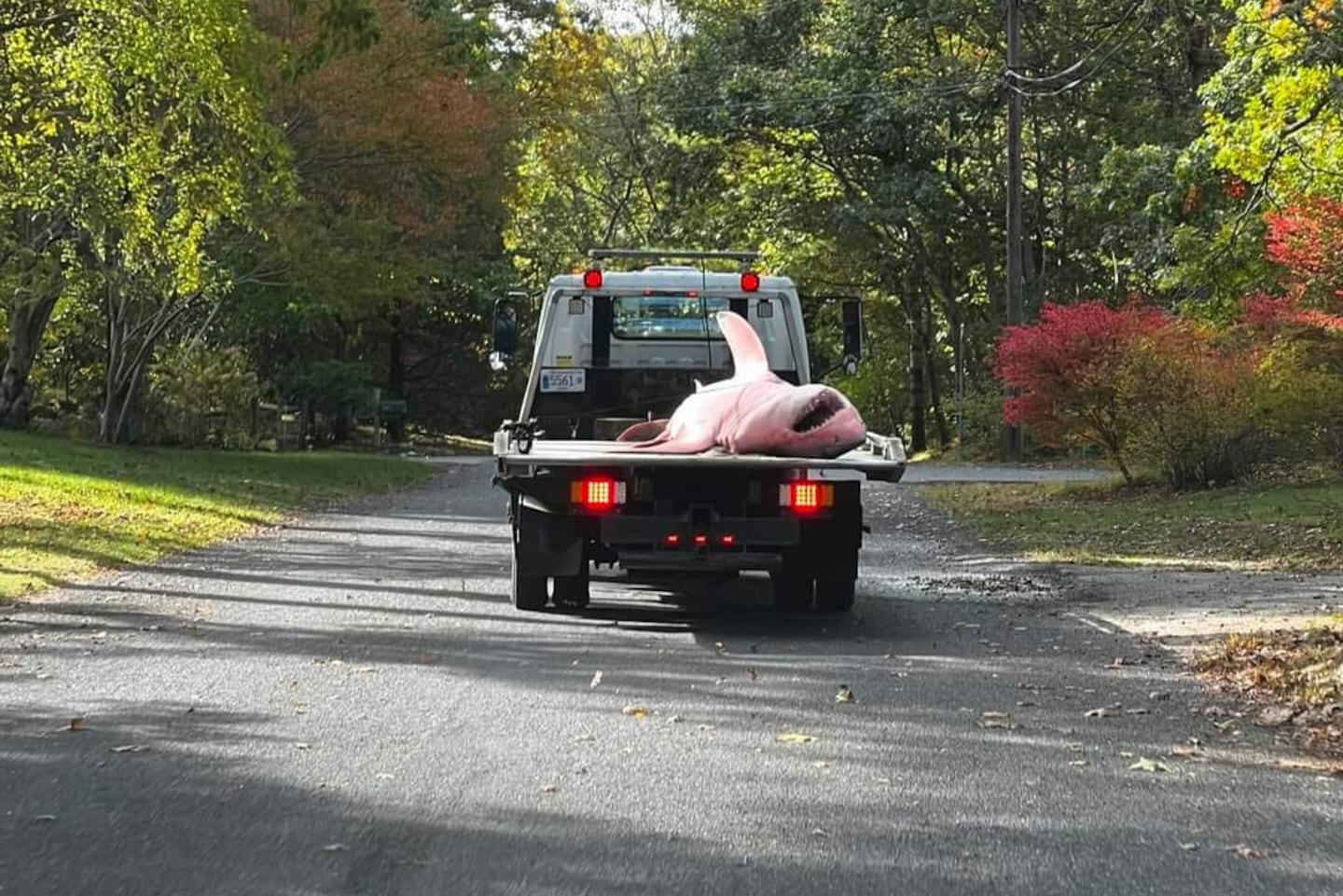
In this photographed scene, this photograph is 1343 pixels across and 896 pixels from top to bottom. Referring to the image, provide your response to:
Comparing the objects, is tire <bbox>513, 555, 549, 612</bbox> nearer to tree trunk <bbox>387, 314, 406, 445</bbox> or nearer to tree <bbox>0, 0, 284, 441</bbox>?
tree <bbox>0, 0, 284, 441</bbox>

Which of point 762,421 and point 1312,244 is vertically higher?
point 1312,244

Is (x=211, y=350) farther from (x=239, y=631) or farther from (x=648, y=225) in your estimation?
(x=239, y=631)

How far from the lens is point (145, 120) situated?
1602 centimetres

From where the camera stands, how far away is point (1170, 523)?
17656mm

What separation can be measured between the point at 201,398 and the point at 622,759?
27.2 metres

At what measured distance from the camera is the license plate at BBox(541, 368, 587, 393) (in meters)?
12.3

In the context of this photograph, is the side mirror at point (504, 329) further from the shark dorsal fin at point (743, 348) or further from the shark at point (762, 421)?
the shark at point (762, 421)

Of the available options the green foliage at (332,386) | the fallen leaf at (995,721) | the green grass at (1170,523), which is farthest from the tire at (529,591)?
the green foliage at (332,386)

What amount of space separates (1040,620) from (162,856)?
698 centimetres

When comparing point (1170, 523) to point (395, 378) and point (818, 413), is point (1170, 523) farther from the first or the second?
point (395, 378)

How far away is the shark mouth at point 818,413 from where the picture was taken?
384 inches

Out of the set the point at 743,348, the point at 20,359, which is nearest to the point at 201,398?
the point at 20,359

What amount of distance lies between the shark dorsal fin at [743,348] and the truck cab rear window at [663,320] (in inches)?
39.1

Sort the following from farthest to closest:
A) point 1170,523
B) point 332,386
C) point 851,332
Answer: point 332,386 < point 1170,523 < point 851,332
